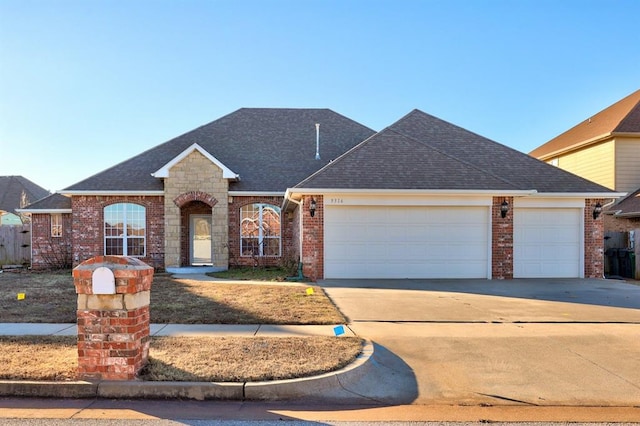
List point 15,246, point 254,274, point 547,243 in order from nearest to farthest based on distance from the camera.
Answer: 1. point 547,243
2. point 254,274
3. point 15,246

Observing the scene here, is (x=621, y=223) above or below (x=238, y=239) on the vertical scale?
above

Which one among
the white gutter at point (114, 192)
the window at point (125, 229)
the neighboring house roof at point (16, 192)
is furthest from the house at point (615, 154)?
the neighboring house roof at point (16, 192)

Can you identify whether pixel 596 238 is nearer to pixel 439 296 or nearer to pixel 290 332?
pixel 439 296

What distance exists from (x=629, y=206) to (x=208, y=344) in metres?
20.5

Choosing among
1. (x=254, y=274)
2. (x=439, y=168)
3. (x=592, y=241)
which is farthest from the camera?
(x=254, y=274)

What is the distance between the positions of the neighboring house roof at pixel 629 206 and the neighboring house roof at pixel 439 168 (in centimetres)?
555

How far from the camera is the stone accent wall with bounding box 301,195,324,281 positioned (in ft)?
44.7

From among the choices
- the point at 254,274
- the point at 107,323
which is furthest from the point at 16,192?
the point at 107,323

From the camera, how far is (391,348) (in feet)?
20.9

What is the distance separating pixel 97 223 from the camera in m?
17.7

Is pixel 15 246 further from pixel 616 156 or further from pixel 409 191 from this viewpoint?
pixel 616 156

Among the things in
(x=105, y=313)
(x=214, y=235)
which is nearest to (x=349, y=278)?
(x=214, y=235)

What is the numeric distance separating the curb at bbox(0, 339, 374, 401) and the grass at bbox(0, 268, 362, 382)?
0.14m

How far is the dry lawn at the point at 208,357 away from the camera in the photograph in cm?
500
